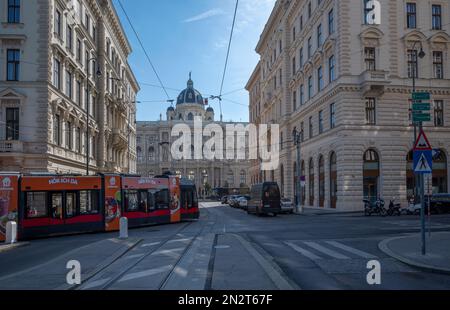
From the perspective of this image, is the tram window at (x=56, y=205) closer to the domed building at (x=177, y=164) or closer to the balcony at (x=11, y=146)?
the balcony at (x=11, y=146)

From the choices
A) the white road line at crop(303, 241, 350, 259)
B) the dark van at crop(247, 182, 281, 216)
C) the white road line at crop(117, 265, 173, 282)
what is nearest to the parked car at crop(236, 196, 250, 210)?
the dark van at crop(247, 182, 281, 216)

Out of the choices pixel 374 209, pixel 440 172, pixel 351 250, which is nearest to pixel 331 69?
pixel 440 172

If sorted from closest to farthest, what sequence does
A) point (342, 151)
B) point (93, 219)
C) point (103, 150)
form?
1. point (93, 219)
2. point (342, 151)
3. point (103, 150)

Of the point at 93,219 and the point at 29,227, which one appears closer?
the point at 29,227

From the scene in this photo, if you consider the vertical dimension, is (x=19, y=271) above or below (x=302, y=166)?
below

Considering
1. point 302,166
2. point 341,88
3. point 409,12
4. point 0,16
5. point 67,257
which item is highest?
point 409,12

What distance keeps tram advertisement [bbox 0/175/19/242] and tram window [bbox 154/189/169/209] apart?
840 centimetres

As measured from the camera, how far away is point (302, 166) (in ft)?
167

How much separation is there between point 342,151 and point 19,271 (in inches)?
1190

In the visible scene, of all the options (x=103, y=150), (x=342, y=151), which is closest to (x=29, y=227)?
(x=342, y=151)
